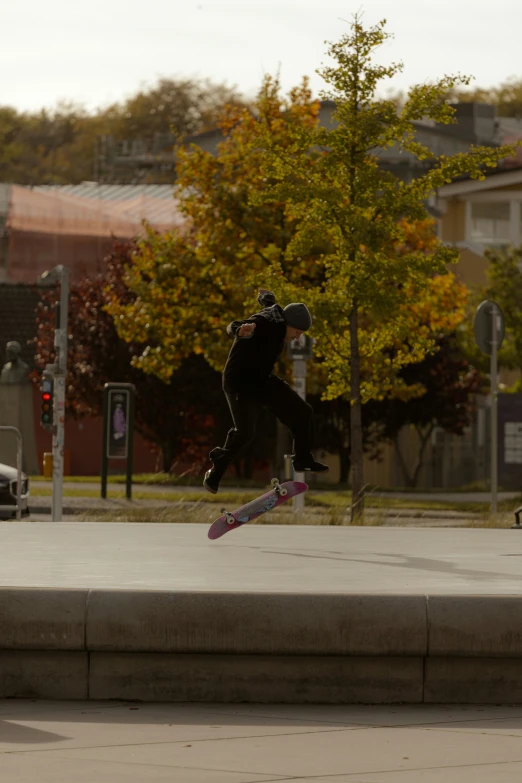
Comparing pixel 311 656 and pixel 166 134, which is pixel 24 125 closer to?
pixel 166 134

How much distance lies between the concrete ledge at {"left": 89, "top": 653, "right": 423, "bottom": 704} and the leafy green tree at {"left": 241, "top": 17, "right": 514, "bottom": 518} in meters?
12.6

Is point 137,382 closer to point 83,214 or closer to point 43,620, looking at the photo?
point 83,214

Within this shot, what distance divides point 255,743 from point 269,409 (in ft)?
17.3

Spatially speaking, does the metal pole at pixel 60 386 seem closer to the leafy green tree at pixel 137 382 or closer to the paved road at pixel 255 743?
the leafy green tree at pixel 137 382

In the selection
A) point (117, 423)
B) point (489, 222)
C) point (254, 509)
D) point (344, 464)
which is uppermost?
point (489, 222)

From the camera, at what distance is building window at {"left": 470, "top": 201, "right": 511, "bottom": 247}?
48219mm

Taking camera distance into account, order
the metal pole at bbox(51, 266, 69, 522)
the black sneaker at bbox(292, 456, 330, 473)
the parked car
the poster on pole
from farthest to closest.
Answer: the poster on pole
the metal pole at bbox(51, 266, 69, 522)
the parked car
the black sneaker at bbox(292, 456, 330, 473)

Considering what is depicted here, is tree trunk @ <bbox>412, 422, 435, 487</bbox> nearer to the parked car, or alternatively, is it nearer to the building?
the building

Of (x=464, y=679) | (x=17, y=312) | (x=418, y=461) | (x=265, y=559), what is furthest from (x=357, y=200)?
(x=17, y=312)

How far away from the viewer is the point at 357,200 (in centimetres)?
2095

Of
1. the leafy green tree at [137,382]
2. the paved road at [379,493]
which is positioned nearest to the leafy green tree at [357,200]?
the paved road at [379,493]

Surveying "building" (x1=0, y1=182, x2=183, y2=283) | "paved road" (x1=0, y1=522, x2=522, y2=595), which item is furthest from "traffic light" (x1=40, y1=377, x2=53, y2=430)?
"building" (x1=0, y1=182, x2=183, y2=283)

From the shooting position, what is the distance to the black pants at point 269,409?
445 inches

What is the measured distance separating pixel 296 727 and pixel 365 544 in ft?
16.2
